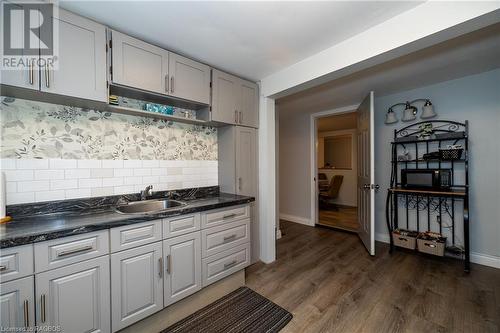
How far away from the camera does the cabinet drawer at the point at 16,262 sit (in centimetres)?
101

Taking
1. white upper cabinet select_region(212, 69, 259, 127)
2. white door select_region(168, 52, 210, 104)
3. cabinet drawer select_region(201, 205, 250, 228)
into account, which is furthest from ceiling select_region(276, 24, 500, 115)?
cabinet drawer select_region(201, 205, 250, 228)

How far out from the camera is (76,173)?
1.68 metres

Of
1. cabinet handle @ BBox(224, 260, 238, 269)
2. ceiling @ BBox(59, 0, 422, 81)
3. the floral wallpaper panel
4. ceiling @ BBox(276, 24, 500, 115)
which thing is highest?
ceiling @ BBox(59, 0, 422, 81)

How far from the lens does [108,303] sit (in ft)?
4.33

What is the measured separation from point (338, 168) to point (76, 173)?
21.2ft

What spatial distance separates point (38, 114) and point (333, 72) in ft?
8.10

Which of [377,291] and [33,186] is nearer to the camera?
[33,186]

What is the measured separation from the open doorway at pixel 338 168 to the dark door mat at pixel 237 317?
3440 millimetres

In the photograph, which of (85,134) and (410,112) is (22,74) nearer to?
(85,134)

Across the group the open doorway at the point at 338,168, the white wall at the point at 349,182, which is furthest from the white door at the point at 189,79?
the white wall at the point at 349,182

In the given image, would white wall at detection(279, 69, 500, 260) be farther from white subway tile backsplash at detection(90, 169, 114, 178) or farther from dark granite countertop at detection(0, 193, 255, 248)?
white subway tile backsplash at detection(90, 169, 114, 178)

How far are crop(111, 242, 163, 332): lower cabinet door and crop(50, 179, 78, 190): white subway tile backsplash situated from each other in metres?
0.76

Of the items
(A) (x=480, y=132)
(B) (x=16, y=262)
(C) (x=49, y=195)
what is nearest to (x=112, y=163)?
(C) (x=49, y=195)

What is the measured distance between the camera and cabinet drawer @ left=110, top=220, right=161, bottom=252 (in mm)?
1356
